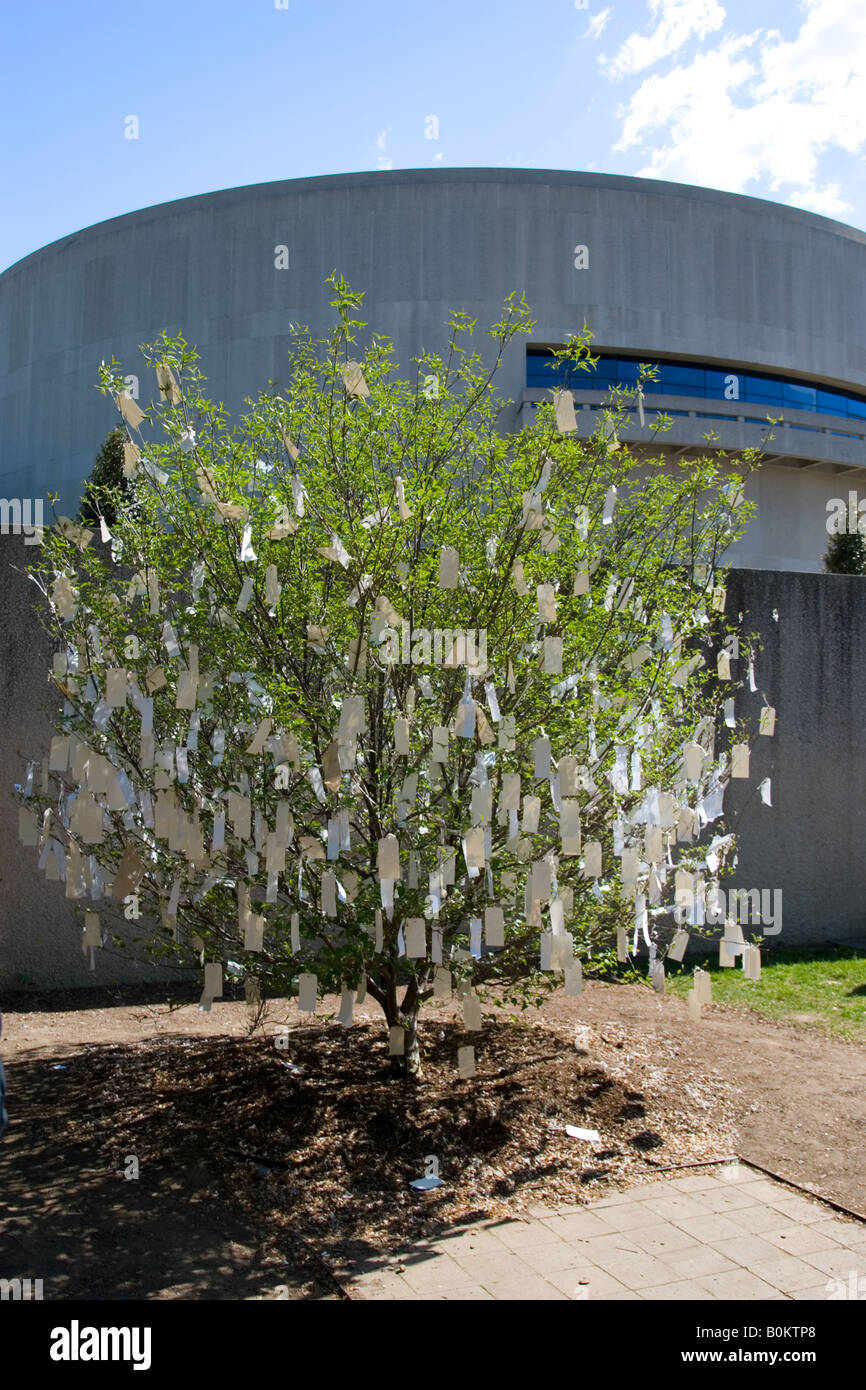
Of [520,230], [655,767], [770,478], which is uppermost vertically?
[520,230]

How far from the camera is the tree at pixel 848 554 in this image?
43.5ft

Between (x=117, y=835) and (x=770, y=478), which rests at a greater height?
(x=770, y=478)

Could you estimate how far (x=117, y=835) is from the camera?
5.23 metres

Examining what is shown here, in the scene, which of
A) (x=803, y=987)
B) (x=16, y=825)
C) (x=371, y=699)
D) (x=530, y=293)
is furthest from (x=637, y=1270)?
(x=530, y=293)

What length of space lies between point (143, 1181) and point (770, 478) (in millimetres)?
27609

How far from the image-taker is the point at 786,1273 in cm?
408

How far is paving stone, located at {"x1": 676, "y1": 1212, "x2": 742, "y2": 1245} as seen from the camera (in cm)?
439

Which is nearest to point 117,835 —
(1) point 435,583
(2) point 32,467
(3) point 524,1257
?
(1) point 435,583

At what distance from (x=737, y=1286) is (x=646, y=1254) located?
393 millimetres

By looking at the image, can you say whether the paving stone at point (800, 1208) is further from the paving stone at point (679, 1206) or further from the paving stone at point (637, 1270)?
the paving stone at point (637, 1270)

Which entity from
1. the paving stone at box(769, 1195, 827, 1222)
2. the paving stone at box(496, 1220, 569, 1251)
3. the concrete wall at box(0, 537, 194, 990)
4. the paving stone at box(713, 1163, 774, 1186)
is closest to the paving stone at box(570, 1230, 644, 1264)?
the paving stone at box(496, 1220, 569, 1251)

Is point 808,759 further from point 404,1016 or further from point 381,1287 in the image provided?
point 381,1287
